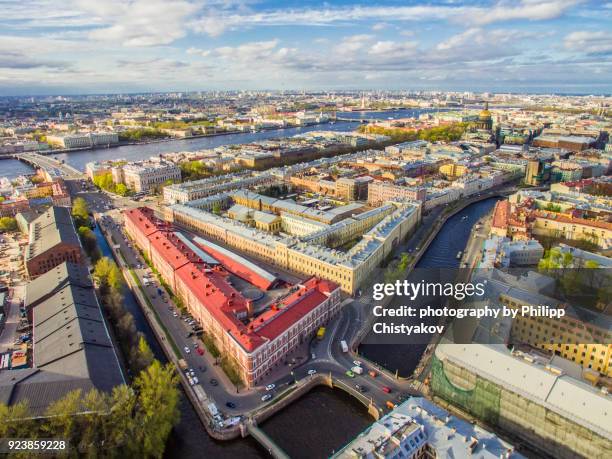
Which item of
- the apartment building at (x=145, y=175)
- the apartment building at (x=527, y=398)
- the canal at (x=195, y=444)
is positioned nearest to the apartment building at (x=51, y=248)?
the canal at (x=195, y=444)

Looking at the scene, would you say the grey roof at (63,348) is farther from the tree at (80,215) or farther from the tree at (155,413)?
the tree at (80,215)

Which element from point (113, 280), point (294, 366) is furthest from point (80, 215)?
point (294, 366)

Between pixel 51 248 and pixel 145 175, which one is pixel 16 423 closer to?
pixel 51 248

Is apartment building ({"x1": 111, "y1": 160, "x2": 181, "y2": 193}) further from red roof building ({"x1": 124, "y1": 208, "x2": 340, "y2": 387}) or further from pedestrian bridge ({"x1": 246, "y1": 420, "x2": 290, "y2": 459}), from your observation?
pedestrian bridge ({"x1": 246, "y1": 420, "x2": 290, "y2": 459})

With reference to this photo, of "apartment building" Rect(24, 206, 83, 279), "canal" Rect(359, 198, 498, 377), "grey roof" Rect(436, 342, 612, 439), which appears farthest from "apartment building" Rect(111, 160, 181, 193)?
"grey roof" Rect(436, 342, 612, 439)

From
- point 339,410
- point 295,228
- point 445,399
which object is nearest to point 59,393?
point 339,410

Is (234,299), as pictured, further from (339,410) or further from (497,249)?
(497,249)
